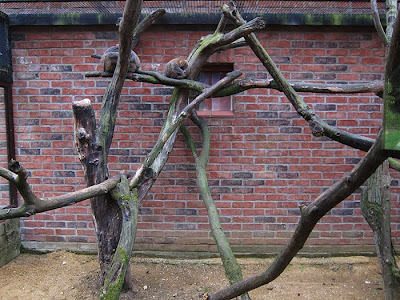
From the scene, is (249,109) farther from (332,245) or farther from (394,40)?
(394,40)

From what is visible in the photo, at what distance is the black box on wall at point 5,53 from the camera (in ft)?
12.2

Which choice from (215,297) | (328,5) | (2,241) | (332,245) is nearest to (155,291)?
(215,297)

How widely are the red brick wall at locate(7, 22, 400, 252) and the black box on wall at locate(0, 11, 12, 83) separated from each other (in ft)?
0.32

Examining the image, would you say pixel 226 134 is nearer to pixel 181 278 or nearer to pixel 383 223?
pixel 181 278

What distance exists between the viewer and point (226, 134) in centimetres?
393

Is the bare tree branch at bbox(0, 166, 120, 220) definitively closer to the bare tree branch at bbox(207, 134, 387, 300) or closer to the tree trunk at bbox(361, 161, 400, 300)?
the bare tree branch at bbox(207, 134, 387, 300)

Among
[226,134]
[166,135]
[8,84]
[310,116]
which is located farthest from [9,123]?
[310,116]

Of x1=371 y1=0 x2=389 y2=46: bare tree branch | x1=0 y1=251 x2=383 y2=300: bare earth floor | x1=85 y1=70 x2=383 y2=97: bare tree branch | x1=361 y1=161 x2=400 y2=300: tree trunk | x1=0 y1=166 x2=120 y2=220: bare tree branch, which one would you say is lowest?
x1=0 y1=251 x2=383 y2=300: bare earth floor

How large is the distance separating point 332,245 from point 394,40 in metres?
3.49

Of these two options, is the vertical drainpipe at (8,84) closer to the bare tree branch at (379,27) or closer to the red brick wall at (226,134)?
the red brick wall at (226,134)

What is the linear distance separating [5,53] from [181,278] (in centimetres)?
297

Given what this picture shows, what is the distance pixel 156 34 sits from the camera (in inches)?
153

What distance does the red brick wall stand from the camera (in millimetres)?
3869

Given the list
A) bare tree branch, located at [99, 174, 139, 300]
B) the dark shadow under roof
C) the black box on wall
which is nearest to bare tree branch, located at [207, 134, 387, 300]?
bare tree branch, located at [99, 174, 139, 300]
